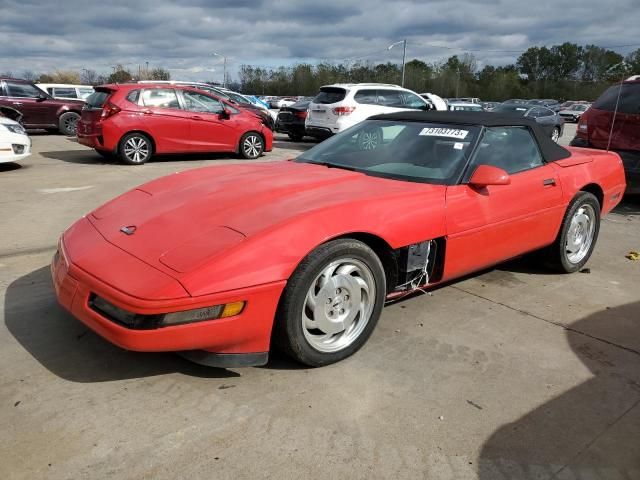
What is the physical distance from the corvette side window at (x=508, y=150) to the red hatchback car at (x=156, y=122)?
7456mm

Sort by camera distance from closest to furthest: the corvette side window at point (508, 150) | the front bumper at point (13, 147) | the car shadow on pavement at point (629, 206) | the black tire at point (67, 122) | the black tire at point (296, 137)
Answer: the corvette side window at point (508, 150)
the car shadow on pavement at point (629, 206)
the front bumper at point (13, 147)
the black tire at point (67, 122)
the black tire at point (296, 137)

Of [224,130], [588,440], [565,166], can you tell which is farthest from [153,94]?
[588,440]

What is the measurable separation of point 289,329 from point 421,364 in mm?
798

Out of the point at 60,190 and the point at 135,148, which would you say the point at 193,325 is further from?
the point at 135,148

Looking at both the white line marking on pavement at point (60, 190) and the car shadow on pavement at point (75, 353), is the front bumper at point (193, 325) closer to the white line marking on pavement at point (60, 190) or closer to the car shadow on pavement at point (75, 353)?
the car shadow on pavement at point (75, 353)

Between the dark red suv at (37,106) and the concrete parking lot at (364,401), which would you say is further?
the dark red suv at (37,106)

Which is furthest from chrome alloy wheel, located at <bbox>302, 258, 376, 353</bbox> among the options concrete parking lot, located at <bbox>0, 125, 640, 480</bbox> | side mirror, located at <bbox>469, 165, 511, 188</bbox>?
side mirror, located at <bbox>469, 165, 511, 188</bbox>

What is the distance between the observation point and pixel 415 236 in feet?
9.89

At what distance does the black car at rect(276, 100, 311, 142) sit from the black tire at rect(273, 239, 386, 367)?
498 inches

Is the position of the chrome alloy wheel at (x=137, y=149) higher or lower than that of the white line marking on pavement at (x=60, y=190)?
higher

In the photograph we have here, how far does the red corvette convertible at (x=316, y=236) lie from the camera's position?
2.35 metres

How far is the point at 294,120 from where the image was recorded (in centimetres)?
1521

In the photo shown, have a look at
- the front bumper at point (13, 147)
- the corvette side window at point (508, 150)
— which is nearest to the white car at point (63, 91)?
the front bumper at point (13, 147)

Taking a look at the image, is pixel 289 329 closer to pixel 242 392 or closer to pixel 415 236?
pixel 242 392
